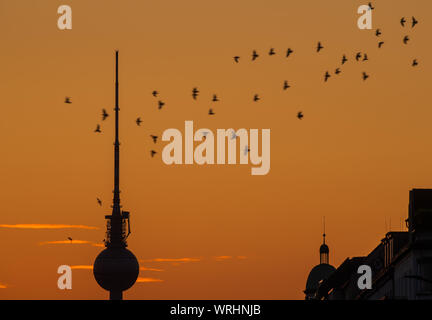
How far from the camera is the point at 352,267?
557 ft

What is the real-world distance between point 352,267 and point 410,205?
192 feet

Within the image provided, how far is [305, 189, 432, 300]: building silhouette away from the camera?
4225 inches

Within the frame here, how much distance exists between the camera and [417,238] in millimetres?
107500

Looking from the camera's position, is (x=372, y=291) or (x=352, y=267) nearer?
(x=372, y=291)

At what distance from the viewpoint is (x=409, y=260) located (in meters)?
112

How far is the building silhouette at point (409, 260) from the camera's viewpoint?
107 m
